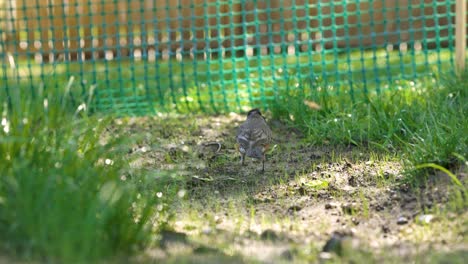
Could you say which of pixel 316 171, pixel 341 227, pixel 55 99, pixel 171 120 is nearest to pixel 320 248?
pixel 341 227

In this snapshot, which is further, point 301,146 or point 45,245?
point 301,146

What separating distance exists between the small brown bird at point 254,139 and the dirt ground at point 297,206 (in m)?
0.20

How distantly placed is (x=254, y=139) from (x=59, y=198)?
2500mm

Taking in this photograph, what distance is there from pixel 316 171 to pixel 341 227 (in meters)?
1.31

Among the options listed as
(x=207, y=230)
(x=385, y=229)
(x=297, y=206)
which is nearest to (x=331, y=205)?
(x=297, y=206)

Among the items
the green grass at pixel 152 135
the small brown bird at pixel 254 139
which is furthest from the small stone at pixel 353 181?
the small brown bird at pixel 254 139

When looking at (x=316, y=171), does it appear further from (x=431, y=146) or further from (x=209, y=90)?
(x=209, y=90)

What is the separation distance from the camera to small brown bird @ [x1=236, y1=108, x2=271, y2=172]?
21.0ft

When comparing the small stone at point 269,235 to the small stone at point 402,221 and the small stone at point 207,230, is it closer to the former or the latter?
the small stone at point 207,230

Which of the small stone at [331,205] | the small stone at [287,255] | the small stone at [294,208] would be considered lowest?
the small stone at [294,208]

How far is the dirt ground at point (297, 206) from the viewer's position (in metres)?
4.59

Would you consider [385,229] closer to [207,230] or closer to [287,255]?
[287,255]

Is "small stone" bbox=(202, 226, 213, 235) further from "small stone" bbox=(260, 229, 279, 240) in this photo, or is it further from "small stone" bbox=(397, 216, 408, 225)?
"small stone" bbox=(397, 216, 408, 225)

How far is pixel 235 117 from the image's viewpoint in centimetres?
845
